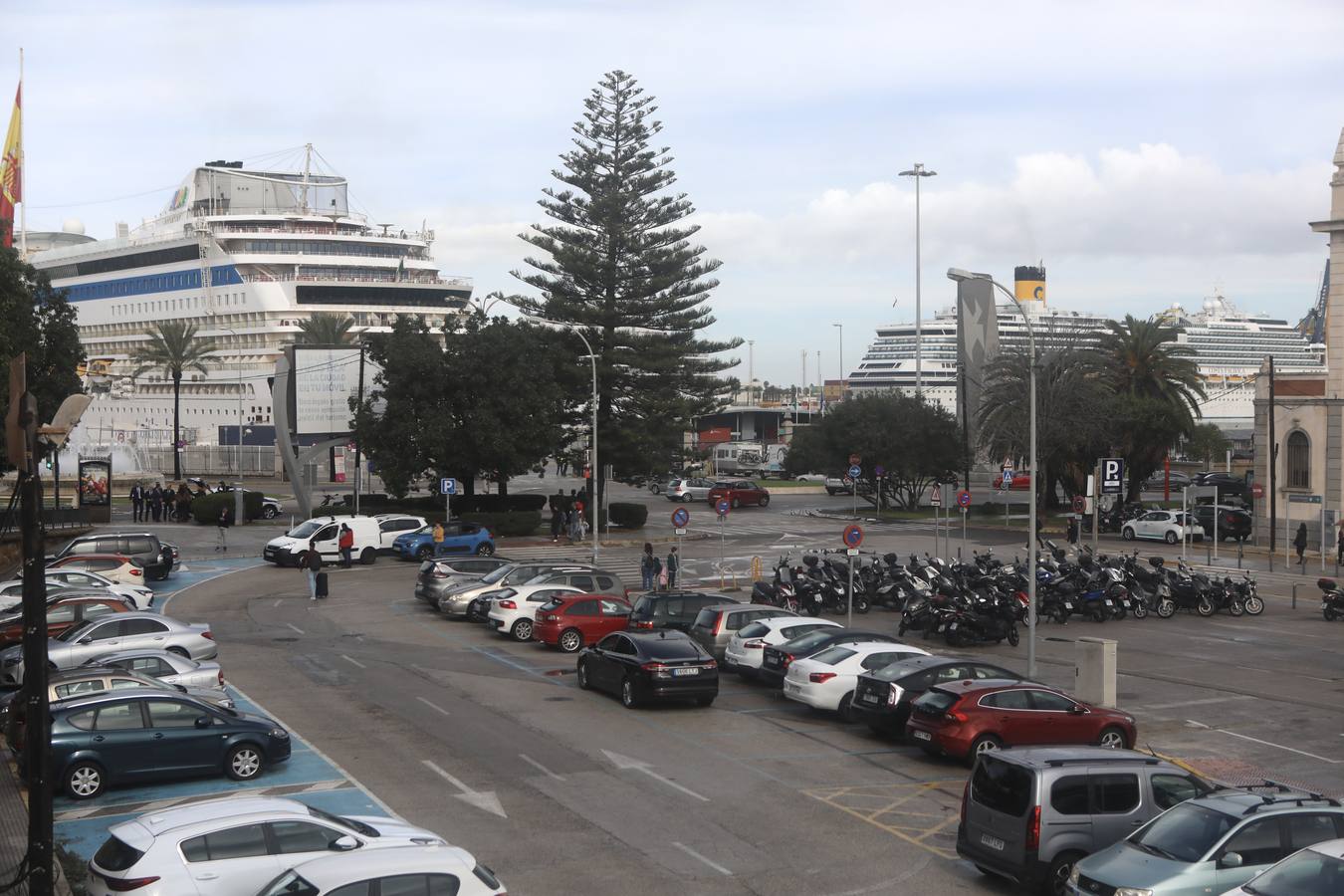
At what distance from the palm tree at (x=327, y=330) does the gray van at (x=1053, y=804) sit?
2700 inches

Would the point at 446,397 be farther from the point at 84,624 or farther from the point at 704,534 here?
the point at 84,624

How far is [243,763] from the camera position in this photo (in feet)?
48.8

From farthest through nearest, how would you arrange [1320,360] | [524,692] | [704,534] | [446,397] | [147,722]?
[1320,360] < [704,534] < [446,397] < [524,692] < [147,722]

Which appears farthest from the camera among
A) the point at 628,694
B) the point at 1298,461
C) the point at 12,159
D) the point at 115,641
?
the point at 12,159

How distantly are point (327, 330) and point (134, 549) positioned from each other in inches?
1724

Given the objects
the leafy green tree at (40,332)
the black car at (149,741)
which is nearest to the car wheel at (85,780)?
the black car at (149,741)

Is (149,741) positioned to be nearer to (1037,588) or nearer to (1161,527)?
(1037,588)

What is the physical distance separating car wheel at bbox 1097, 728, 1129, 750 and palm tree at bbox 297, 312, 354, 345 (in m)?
65.3

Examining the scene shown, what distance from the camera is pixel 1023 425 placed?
190ft

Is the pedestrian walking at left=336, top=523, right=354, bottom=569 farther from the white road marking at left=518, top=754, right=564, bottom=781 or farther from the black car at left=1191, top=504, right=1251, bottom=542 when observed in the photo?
the black car at left=1191, top=504, right=1251, bottom=542

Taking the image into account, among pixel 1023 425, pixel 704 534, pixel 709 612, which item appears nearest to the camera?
pixel 709 612

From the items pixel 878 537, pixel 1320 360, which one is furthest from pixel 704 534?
pixel 1320 360

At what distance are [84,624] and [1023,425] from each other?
4556 cm

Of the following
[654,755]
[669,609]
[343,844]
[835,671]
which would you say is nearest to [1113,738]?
[835,671]
